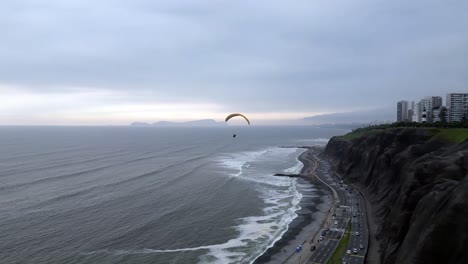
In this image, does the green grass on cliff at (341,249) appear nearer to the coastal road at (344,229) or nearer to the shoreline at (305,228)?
the coastal road at (344,229)

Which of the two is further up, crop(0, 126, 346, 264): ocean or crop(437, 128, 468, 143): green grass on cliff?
crop(437, 128, 468, 143): green grass on cliff

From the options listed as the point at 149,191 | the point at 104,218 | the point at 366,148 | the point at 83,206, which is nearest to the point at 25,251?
the point at 104,218

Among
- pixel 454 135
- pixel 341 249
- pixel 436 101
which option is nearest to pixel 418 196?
pixel 341 249

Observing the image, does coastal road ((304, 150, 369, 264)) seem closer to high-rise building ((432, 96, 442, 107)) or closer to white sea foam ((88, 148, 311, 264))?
white sea foam ((88, 148, 311, 264))

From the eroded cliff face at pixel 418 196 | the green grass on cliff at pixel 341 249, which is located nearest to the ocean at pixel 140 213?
the green grass on cliff at pixel 341 249

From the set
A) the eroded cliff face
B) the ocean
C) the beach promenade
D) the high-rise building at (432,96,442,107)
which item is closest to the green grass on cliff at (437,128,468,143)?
the eroded cliff face

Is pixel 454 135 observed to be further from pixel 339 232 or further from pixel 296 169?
pixel 296 169

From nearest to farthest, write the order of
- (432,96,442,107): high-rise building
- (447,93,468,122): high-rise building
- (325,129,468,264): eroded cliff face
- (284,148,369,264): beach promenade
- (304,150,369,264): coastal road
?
(325,129,468,264): eroded cliff face, (304,150,369,264): coastal road, (284,148,369,264): beach promenade, (447,93,468,122): high-rise building, (432,96,442,107): high-rise building
